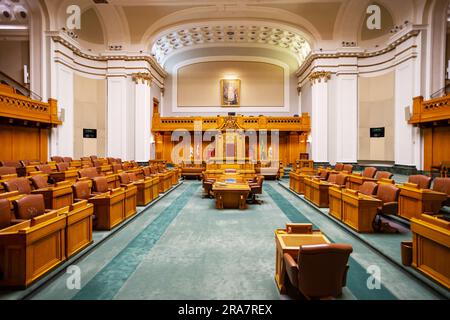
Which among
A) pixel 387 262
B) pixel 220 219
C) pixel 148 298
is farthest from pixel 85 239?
pixel 387 262

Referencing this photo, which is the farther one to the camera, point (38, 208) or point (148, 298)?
point (38, 208)

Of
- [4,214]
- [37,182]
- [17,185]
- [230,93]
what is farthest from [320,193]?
[230,93]

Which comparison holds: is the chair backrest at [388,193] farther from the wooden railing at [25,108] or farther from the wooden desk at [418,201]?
the wooden railing at [25,108]

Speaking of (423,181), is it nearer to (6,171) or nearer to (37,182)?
(37,182)

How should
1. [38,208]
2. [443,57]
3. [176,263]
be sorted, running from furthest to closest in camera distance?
1. [443,57]
2. [38,208]
3. [176,263]

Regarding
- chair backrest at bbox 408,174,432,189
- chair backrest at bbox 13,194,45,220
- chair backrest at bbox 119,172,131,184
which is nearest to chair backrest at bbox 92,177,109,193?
chair backrest at bbox 119,172,131,184

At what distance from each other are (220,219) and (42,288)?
3440 mm

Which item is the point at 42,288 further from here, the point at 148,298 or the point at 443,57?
the point at 443,57

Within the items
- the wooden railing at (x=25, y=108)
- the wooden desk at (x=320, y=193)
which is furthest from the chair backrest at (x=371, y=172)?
the wooden railing at (x=25, y=108)

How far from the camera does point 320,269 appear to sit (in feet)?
7.41

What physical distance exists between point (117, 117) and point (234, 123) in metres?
Answer: 6.47

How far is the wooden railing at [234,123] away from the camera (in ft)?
50.7
